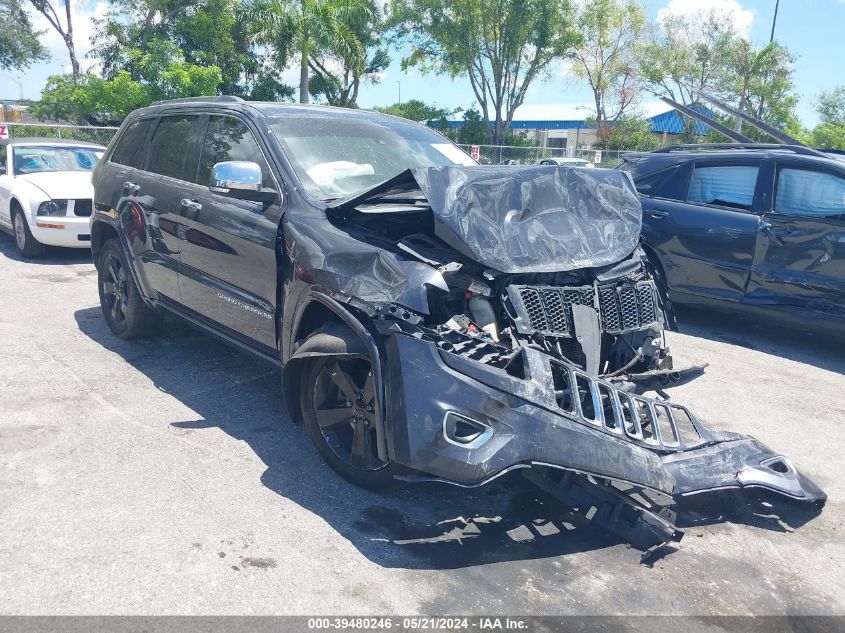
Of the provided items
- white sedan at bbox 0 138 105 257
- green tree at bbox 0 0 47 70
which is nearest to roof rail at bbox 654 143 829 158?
white sedan at bbox 0 138 105 257

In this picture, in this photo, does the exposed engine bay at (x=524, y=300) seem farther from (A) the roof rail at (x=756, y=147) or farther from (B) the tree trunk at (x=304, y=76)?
(B) the tree trunk at (x=304, y=76)

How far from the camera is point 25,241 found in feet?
31.8

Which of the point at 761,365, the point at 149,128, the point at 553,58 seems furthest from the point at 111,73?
the point at 761,365

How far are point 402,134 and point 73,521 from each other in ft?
10.4

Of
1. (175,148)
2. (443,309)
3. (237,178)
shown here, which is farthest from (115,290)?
(443,309)

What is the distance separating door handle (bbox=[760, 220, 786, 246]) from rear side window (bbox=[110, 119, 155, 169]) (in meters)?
5.40

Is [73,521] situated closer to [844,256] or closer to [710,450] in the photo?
[710,450]

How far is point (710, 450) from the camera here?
3.47m

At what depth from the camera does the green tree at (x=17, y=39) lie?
37.4 m

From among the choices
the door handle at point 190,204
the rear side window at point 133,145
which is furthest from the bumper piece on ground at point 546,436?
the rear side window at point 133,145

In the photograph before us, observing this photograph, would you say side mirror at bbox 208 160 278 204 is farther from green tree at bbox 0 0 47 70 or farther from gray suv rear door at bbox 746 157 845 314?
green tree at bbox 0 0 47 70

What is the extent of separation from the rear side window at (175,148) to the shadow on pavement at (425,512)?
1.65 m

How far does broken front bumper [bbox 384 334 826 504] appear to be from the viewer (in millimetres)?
3025

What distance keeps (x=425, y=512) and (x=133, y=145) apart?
4.09 m
